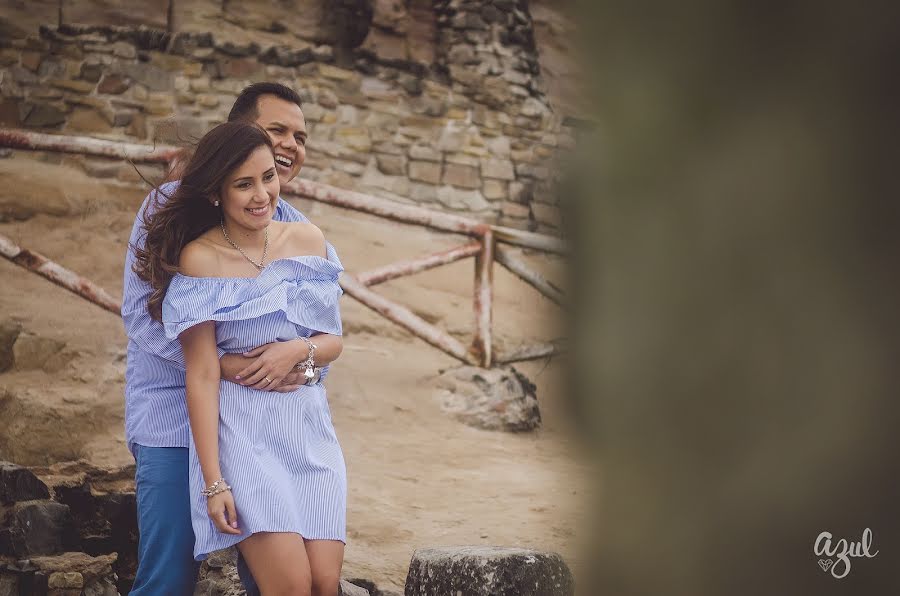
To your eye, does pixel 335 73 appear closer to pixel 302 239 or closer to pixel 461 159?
pixel 461 159

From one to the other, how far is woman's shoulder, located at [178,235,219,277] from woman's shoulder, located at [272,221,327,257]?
190 millimetres

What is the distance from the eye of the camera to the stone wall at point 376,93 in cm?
805

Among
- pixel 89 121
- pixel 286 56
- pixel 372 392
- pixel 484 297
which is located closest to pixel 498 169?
pixel 286 56

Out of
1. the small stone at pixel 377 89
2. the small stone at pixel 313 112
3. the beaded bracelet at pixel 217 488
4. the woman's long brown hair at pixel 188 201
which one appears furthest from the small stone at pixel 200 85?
the beaded bracelet at pixel 217 488

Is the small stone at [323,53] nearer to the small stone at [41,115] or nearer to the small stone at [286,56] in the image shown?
→ the small stone at [286,56]

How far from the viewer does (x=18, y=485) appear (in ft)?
11.0

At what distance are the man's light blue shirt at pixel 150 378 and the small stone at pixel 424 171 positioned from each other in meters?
6.65

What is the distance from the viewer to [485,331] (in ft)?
20.2

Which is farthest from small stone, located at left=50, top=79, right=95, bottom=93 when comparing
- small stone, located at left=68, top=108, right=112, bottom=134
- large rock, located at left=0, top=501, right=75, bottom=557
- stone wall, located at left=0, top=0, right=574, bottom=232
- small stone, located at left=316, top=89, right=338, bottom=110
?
large rock, located at left=0, top=501, right=75, bottom=557

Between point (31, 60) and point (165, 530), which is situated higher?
point (31, 60)

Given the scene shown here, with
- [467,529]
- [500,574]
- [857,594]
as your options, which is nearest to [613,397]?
[857,594]

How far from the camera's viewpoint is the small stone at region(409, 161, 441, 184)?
29.7 feet

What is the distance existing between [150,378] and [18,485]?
125 centimetres

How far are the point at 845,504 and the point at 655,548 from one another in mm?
89
